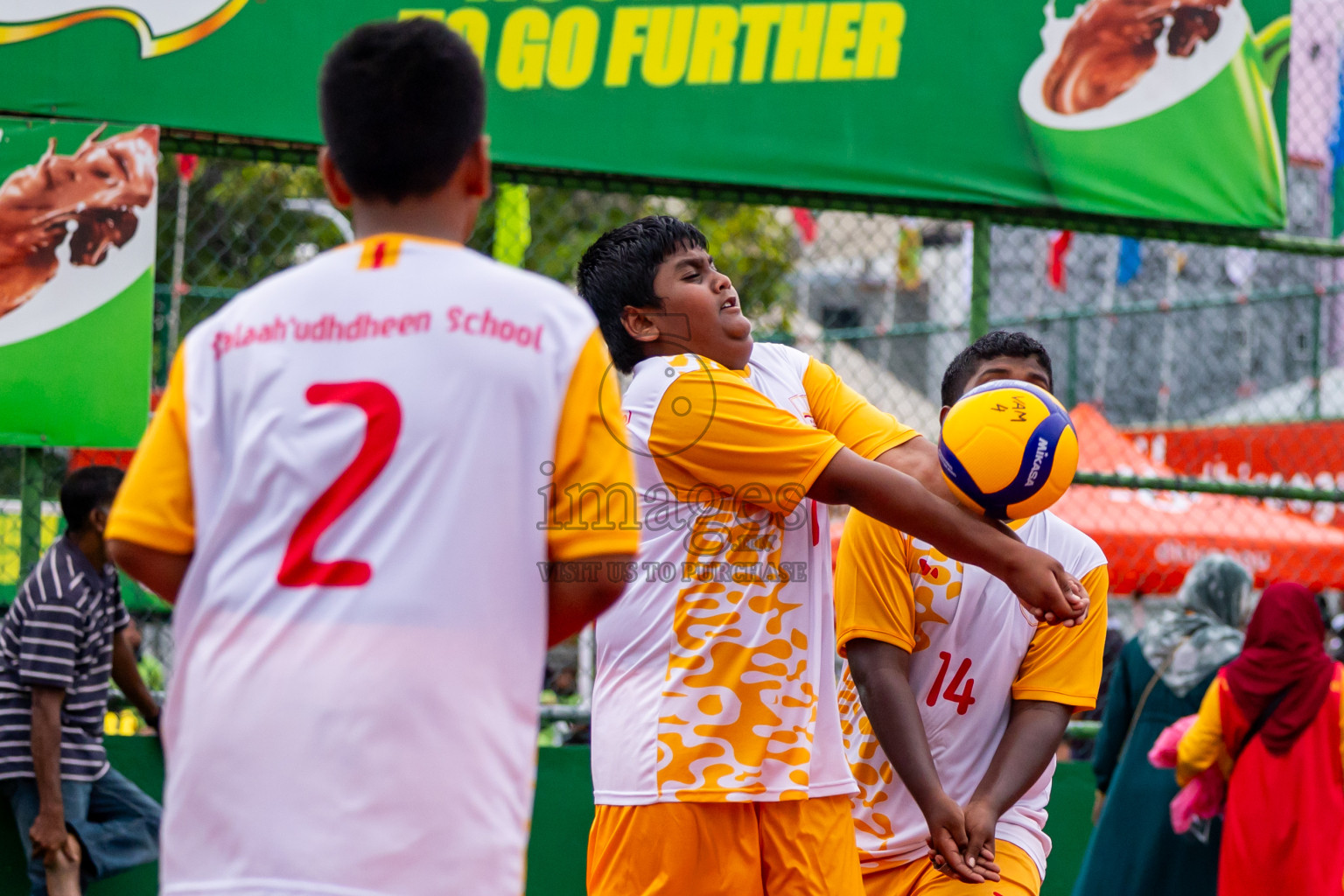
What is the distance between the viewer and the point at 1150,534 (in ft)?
30.4

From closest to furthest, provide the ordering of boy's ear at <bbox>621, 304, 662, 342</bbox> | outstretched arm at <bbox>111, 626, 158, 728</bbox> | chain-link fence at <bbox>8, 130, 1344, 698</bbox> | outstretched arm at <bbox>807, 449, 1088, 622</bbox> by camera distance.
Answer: outstretched arm at <bbox>807, 449, 1088, 622</bbox>, boy's ear at <bbox>621, 304, 662, 342</bbox>, outstretched arm at <bbox>111, 626, 158, 728</bbox>, chain-link fence at <bbox>8, 130, 1344, 698</bbox>

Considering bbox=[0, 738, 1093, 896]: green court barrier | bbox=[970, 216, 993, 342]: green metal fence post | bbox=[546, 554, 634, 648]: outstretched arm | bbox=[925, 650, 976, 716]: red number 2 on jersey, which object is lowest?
bbox=[0, 738, 1093, 896]: green court barrier

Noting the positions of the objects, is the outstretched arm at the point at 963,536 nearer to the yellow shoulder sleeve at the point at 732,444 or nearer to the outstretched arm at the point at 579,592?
the yellow shoulder sleeve at the point at 732,444

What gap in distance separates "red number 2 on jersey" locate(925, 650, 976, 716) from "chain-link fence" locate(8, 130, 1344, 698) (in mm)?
2583

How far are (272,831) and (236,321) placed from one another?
674 mm

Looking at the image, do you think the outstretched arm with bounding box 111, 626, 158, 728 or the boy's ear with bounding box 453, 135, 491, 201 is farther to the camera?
the outstretched arm with bounding box 111, 626, 158, 728

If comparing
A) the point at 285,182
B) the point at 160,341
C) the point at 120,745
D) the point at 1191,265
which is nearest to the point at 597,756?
the point at 120,745

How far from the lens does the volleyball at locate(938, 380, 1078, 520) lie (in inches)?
108

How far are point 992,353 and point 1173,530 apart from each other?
638cm

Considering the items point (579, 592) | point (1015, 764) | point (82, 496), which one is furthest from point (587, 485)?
point (82, 496)

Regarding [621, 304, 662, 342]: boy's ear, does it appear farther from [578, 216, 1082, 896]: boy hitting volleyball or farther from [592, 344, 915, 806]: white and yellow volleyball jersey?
[592, 344, 915, 806]: white and yellow volleyball jersey

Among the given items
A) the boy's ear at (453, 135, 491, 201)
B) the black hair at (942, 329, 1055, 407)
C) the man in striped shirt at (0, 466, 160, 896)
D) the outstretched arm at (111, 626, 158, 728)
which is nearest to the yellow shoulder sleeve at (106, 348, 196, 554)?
the boy's ear at (453, 135, 491, 201)

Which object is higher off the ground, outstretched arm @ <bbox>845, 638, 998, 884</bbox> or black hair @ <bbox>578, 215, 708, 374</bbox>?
black hair @ <bbox>578, 215, 708, 374</bbox>

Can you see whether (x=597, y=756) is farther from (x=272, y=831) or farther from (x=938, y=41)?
(x=938, y=41)
